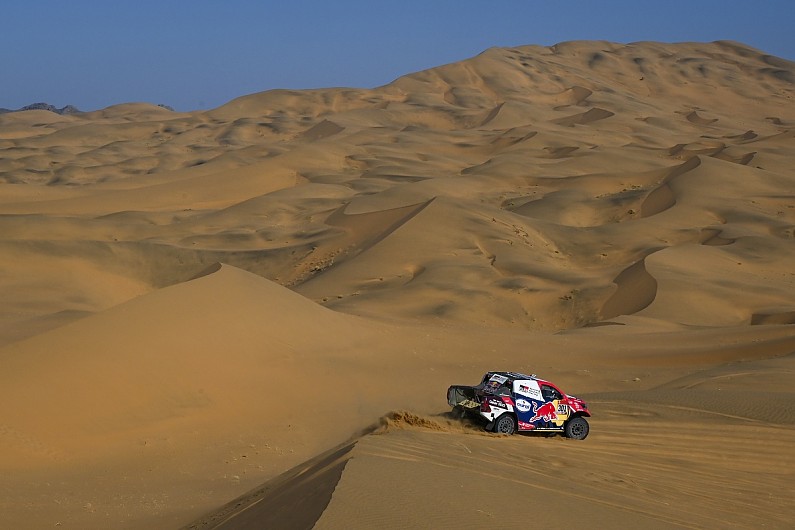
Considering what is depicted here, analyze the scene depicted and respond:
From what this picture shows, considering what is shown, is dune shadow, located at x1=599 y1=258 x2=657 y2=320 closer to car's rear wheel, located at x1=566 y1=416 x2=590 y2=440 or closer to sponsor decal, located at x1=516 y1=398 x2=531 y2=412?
car's rear wheel, located at x1=566 y1=416 x2=590 y2=440

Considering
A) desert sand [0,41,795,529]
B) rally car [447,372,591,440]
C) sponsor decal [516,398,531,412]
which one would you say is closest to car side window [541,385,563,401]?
rally car [447,372,591,440]

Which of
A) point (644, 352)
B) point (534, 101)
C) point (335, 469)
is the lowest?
point (644, 352)

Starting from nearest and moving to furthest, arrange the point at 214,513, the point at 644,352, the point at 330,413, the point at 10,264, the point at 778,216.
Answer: the point at 214,513 → the point at 330,413 → the point at 644,352 → the point at 10,264 → the point at 778,216

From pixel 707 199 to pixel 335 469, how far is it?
33.9m

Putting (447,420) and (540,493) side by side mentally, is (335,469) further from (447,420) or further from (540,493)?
(447,420)

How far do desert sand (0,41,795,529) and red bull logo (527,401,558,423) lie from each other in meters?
0.29

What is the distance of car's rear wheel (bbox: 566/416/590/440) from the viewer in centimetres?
1227

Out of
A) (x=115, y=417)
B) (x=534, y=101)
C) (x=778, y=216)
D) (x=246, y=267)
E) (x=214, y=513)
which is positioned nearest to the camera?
(x=214, y=513)

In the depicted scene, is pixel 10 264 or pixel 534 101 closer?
pixel 10 264

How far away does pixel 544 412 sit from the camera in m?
12.3

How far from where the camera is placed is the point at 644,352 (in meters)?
19.7

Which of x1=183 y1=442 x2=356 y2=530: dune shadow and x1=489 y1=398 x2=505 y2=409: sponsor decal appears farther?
x1=489 y1=398 x2=505 y2=409: sponsor decal

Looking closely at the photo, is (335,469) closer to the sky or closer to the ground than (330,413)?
closer to the sky

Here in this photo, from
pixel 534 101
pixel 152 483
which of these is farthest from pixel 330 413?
pixel 534 101
